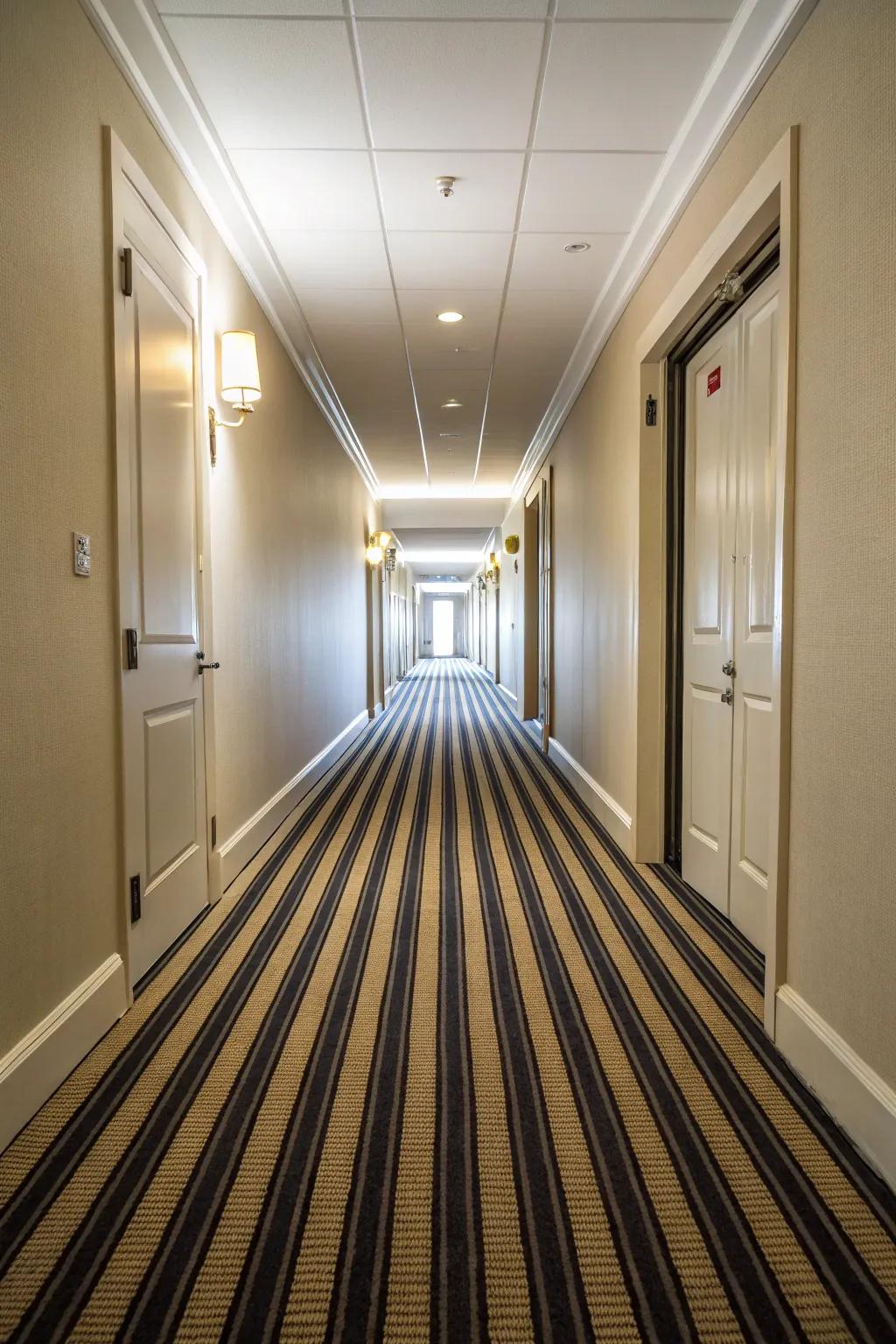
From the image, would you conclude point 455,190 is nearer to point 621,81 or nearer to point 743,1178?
point 621,81

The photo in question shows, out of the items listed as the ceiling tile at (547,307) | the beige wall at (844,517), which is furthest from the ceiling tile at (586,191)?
the beige wall at (844,517)

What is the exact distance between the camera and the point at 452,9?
2.19 metres

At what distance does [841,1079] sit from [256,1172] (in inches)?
49.7

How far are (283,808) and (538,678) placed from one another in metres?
4.98

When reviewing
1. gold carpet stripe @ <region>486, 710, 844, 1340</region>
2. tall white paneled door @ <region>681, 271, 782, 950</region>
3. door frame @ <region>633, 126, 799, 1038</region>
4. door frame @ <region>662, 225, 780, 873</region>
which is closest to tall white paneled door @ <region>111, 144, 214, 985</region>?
gold carpet stripe @ <region>486, 710, 844, 1340</region>

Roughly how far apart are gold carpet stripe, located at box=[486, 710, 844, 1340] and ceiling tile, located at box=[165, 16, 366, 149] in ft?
9.74

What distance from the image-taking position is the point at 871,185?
1.62 m

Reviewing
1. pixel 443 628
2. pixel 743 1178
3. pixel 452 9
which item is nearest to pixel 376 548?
pixel 452 9

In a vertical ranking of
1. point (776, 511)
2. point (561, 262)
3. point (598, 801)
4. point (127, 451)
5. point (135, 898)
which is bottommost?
point (598, 801)

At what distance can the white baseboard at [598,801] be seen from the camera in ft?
12.8

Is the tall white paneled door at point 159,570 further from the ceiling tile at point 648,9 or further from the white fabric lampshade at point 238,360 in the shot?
the ceiling tile at point 648,9

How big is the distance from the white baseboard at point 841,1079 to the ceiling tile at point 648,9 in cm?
267

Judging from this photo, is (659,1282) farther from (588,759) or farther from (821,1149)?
(588,759)

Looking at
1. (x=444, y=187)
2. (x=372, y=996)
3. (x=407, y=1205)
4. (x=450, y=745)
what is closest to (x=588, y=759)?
(x=450, y=745)
